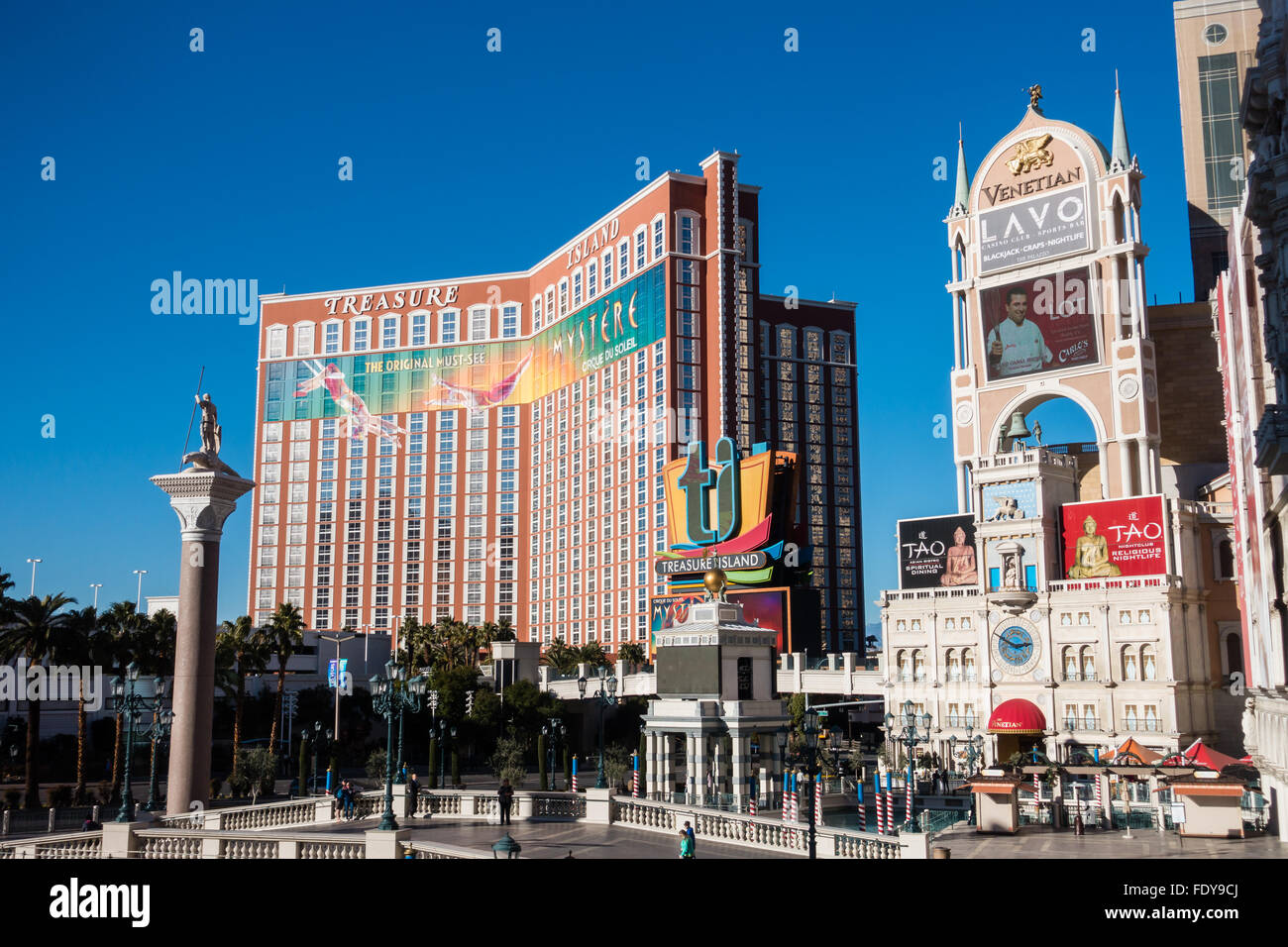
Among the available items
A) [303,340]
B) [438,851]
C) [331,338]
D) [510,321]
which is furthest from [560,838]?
[303,340]

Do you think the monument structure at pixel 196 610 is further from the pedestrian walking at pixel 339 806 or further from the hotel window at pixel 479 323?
the hotel window at pixel 479 323

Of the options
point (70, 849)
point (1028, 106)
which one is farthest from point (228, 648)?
point (1028, 106)

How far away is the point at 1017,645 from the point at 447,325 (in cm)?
10053

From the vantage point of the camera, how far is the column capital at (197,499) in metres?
45.4

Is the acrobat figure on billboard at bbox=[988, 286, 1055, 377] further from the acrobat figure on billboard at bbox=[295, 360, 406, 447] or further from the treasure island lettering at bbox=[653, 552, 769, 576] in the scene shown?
the acrobat figure on billboard at bbox=[295, 360, 406, 447]

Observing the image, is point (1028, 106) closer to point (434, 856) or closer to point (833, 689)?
point (833, 689)

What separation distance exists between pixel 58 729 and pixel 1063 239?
88154mm

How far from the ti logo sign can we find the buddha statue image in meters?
19.2

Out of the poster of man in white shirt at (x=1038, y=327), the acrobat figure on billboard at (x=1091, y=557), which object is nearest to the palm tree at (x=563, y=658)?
the poster of man in white shirt at (x=1038, y=327)

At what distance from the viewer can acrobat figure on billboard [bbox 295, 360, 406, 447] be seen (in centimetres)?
16012

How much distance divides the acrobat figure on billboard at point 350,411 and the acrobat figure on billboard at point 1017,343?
301 ft

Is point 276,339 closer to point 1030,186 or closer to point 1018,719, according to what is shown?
point 1030,186

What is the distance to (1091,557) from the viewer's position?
77875 mm

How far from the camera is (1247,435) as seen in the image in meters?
42.1
